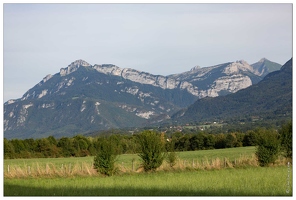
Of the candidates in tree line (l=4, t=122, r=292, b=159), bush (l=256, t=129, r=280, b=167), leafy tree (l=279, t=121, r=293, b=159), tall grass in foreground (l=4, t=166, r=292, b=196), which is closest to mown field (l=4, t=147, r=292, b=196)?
tall grass in foreground (l=4, t=166, r=292, b=196)

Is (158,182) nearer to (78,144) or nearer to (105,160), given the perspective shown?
(105,160)

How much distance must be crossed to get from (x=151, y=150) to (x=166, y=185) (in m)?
8.40

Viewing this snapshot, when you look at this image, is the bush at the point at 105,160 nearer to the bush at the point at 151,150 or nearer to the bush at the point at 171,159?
the bush at the point at 151,150

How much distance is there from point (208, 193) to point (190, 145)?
64.2 metres

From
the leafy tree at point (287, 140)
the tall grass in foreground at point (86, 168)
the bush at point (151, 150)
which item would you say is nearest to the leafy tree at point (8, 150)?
the tall grass in foreground at point (86, 168)

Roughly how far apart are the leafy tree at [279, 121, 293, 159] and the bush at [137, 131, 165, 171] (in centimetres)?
→ 990

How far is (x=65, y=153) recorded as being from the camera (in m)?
75.6

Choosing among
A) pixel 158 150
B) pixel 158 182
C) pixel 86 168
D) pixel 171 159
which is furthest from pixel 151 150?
pixel 158 182

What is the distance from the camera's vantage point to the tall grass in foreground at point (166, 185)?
68.8ft

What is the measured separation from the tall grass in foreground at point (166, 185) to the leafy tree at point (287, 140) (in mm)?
8146

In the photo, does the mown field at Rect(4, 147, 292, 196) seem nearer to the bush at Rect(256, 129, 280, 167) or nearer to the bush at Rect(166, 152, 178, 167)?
the bush at Rect(166, 152, 178, 167)

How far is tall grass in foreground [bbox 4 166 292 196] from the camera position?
21.0 meters

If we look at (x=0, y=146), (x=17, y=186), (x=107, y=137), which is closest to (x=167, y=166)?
(x=107, y=137)

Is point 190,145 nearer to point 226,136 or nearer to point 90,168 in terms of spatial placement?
point 226,136
